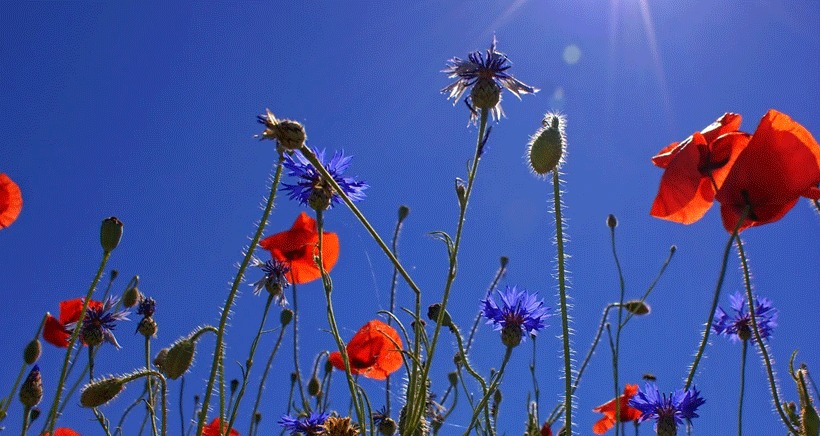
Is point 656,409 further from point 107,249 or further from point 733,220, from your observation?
point 107,249

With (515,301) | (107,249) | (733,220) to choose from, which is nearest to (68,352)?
(107,249)

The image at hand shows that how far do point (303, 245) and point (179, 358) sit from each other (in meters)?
0.81

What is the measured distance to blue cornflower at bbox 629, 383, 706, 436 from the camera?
214 cm

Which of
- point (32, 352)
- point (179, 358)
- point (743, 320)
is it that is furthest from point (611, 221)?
point (32, 352)

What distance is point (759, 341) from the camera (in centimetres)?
143

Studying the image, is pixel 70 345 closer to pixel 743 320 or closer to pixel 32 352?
pixel 32 352

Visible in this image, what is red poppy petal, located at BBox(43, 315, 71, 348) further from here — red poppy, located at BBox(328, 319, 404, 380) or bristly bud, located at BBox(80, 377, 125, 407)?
bristly bud, located at BBox(80, 377, 125, 407)

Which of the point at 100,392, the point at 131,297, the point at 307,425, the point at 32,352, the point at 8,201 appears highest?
the point at 8,201

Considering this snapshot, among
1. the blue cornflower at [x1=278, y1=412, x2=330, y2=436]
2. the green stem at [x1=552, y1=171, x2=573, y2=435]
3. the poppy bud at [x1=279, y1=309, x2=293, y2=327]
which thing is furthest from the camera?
the poppy bud at [x1=279, y1=309, x2=293, y2=327]

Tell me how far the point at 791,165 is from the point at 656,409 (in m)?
1.13

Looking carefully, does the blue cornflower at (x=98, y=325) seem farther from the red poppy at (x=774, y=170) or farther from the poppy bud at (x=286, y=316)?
the red poppy at (x=774, y=170)

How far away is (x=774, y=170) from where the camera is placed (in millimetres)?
1417

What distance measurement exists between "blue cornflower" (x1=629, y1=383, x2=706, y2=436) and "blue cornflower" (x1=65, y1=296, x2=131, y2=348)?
1.97m

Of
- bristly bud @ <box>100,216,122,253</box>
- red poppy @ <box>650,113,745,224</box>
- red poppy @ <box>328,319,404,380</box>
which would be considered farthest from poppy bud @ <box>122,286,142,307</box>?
red poppy @ <box>650,113,745,224</box>
